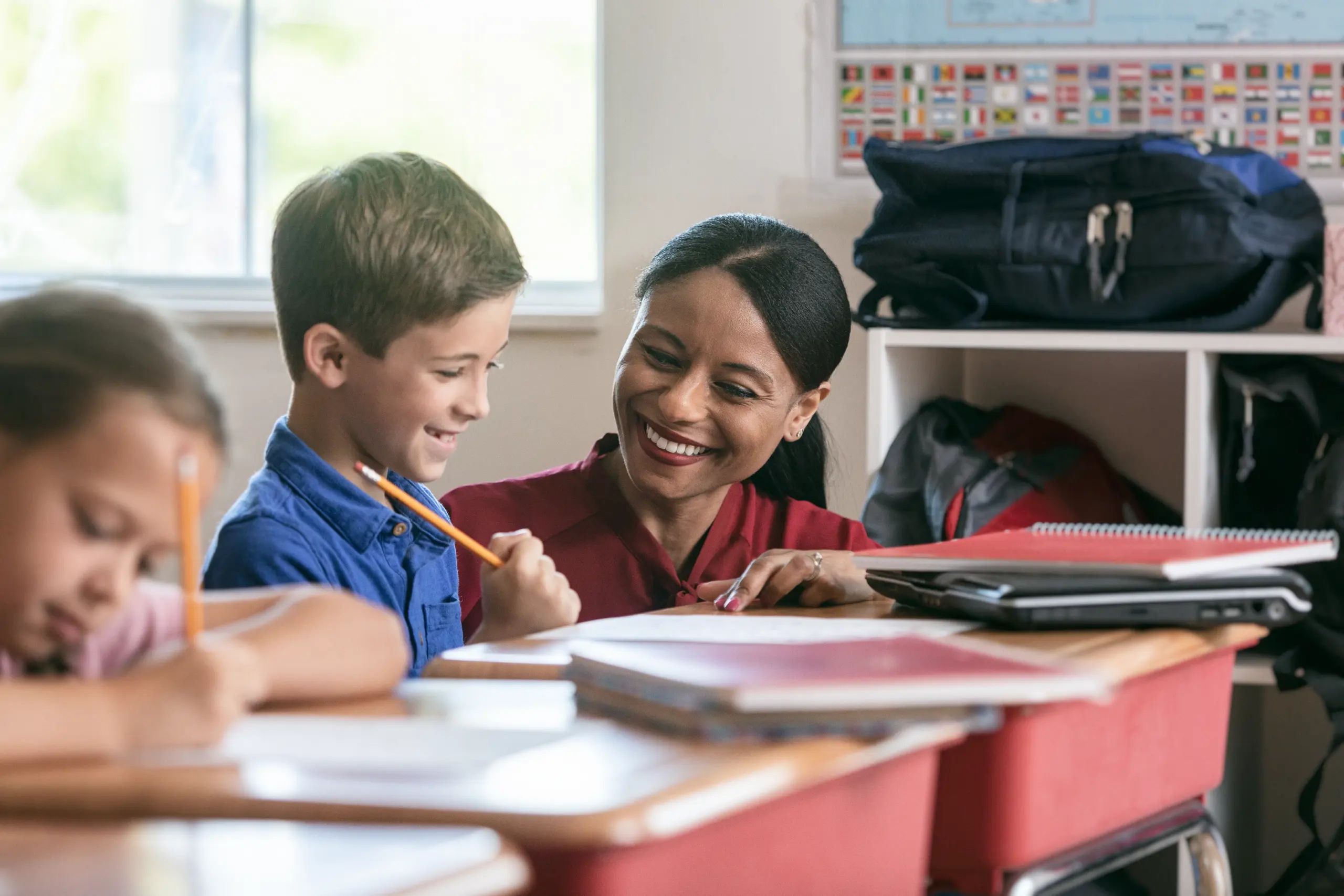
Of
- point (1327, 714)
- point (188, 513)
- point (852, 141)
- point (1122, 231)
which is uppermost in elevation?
point (852, 141)

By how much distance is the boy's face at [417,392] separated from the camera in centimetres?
146

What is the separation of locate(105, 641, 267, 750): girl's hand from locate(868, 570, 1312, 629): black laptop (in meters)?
0.61

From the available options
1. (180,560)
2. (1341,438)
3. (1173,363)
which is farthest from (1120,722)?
(1173,363)

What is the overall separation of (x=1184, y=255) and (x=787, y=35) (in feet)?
2.82

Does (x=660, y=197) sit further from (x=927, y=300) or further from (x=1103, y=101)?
(x=1103, y=101)

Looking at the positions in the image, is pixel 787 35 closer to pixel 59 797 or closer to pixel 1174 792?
pixel 1174 792

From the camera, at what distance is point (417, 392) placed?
4.78ft

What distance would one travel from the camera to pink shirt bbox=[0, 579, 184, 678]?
93 cm

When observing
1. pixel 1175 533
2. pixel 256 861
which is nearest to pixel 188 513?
pixel 256 861

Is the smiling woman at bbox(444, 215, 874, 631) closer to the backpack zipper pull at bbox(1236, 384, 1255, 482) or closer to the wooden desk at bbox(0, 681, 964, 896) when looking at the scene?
the backpack zipper pull at bbox(1236, 384, 1255, 482)

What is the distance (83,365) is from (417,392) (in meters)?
0.65

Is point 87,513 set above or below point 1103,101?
below

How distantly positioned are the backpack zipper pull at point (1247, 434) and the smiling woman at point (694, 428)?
0.61m

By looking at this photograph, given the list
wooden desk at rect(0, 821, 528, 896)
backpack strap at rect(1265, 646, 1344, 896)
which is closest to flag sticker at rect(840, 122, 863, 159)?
backpack strap at rect(1265, 646, 1344, 896)
